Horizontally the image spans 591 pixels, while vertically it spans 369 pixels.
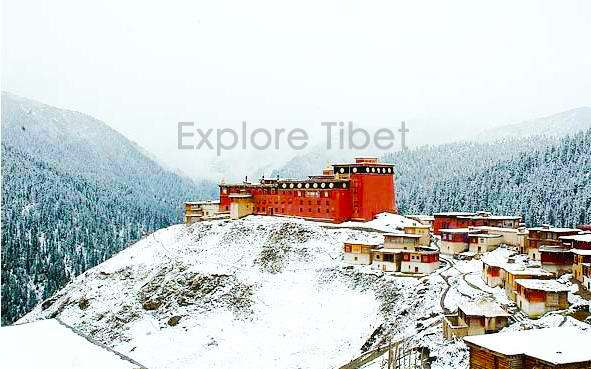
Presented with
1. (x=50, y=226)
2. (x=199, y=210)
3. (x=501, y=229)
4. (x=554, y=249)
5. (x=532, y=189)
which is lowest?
(x=50, y=226)

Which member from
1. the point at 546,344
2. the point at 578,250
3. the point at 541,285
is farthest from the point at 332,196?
the point at 546,344

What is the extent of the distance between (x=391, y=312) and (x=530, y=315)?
43.7ft

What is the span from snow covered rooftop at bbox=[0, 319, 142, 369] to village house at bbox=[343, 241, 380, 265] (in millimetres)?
30655

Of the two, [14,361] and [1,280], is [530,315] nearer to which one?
[14,361]

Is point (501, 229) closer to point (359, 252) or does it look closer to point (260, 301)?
point (359, 252)

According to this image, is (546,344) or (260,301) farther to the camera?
(260,301)

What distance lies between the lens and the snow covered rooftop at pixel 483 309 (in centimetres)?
4016

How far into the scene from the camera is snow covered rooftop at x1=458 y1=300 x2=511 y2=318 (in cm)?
4016

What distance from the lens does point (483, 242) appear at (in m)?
62.8

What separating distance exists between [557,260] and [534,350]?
2723 centimetres

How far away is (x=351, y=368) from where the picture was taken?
142 ft

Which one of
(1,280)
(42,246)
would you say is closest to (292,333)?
(1,280)

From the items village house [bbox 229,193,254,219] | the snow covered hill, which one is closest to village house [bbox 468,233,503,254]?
the snow covered hill

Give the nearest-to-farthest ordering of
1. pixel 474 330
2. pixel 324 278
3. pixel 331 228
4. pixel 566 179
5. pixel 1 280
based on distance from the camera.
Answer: pixel 474 330, pixel 324 278, pixel 331 228, pixel 566 179, pixel 1 280
